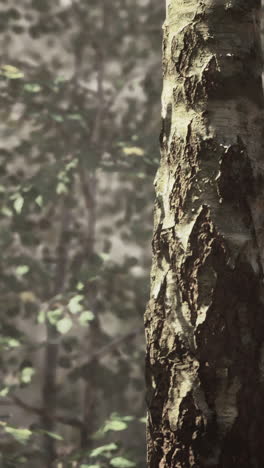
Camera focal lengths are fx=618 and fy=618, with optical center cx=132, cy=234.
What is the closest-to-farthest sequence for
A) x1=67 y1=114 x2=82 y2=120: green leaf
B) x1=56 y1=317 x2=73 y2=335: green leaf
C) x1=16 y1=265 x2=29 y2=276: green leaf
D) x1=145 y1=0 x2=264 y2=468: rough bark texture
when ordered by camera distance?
x1=145 y1=0 x2=264 y2=468: rough bark texture, x1=56 y1=317 x2=73 y2=335: green leaf, x1=16 y1=265 x2=29 y2=276: green leaf, x1=67 y1=114 x2=82 y2=120: green leaf

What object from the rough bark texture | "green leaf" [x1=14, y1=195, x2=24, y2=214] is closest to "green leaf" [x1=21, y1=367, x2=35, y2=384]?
"green leaf" [x1=14, y1=195, x2=24, y2=214]

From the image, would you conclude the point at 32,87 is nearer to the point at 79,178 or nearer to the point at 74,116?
the point at 74,116

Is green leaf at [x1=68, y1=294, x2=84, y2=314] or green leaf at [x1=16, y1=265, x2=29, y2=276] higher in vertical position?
green leaf at [x1=16, y1=265, x2=29, y2=276]

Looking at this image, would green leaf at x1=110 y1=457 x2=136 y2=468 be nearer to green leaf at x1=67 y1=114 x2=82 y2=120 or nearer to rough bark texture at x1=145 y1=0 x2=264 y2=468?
rough bark texture at x1=145 y1=0 x2=264 y2=468

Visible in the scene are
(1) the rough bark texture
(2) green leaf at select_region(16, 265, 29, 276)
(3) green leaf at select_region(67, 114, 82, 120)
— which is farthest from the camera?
(3) green leaf at select_region(67, 114, 82, 120)

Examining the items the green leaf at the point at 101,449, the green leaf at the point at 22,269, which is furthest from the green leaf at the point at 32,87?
the green leaf at the point at 101,449

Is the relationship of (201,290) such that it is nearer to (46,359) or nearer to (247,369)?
(247,369)

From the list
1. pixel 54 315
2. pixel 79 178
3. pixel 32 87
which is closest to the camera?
pixel 54 315

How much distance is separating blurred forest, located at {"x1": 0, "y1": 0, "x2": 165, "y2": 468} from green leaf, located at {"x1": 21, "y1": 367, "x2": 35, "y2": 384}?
0.5 inches

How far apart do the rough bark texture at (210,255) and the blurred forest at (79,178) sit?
2417 millimetres

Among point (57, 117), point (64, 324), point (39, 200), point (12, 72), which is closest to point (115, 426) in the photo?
point (64, 324)

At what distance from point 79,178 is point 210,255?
12.6 ft

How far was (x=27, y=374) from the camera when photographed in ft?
14.8

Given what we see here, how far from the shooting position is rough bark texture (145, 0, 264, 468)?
6.54 feet
